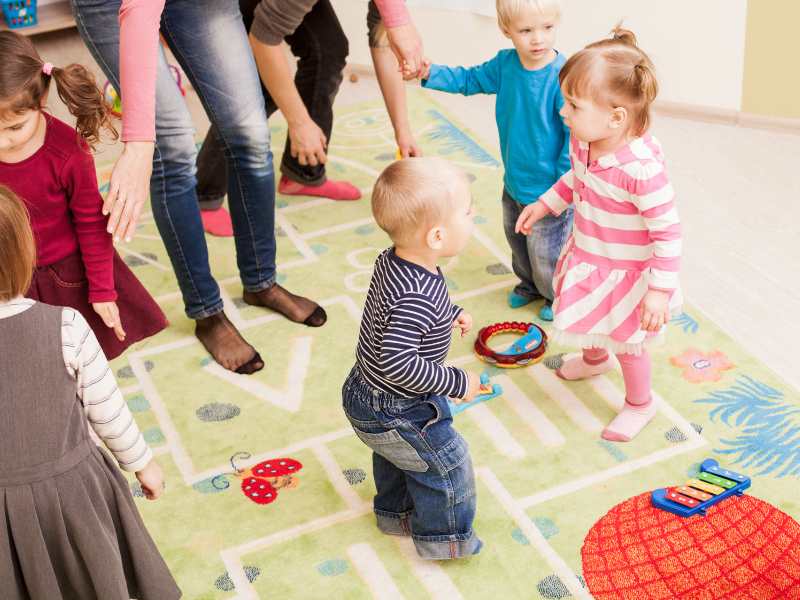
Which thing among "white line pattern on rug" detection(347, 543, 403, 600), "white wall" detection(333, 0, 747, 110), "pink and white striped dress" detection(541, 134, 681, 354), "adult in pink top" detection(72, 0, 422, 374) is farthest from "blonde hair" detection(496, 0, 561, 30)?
"white wall" detection(333, 0, 747, 110)

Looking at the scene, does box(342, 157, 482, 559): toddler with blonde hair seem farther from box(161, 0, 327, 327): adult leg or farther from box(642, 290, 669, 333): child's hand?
box(161, 0, 327, 327): adult leg

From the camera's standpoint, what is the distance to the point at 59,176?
1765 mm

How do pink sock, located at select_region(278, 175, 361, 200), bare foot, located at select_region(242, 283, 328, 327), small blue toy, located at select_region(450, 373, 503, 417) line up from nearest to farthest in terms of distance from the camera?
1. small blue toy, located at select_region(450, 373, 503, 417)
2. bare foot, located at select_region(242, 283, 328, 327)
3. pink sock, located at select_region(278, 175, 361, 200)

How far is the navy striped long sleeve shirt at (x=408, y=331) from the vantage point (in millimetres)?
1575

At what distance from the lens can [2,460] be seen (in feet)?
4.51

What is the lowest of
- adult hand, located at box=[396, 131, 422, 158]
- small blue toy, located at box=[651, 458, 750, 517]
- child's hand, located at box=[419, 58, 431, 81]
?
small blue toy, located at box=[651, 458, 750, 517]

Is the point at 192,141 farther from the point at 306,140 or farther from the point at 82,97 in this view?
the point at 82,97

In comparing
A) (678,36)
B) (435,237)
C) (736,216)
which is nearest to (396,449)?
(435,237)

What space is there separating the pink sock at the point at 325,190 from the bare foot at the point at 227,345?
30.4 inches

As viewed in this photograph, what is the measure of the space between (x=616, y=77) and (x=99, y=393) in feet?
3.47

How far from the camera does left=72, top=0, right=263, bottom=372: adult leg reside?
6.51 ft

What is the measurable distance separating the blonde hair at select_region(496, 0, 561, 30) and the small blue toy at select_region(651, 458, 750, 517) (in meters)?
1.01

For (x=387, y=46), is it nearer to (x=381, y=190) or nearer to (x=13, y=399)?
(x=381, y=190)

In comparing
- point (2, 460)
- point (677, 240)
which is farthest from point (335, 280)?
point (2, 460)
